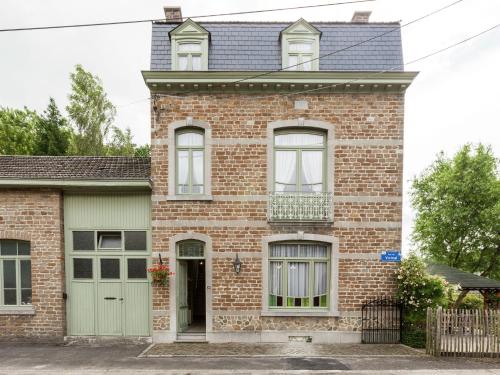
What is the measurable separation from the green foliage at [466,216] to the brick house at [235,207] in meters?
15.0

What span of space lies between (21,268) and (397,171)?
38.3 feet

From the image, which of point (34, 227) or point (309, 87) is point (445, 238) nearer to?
point (309, 87)

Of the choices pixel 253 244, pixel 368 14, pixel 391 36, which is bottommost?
pixel 253 244

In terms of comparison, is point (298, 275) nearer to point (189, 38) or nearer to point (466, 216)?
point (189, 38)

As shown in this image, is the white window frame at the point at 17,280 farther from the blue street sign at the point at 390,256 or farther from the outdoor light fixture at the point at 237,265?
the blue street sign at the point at 390,256

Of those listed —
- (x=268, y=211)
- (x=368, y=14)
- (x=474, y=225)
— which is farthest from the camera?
(x=474, y=225)

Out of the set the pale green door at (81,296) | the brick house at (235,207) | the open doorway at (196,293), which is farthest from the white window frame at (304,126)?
the pale green door at (81,296)

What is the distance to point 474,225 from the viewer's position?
22.3m

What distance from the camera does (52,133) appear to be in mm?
22766

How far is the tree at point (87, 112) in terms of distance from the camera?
2278 cm

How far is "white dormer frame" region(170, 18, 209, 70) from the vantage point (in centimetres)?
1041

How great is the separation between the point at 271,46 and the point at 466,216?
1856 centimetres

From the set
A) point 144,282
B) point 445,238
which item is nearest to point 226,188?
point 144,282

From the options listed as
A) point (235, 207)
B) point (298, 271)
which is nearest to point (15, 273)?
point (235, 207)
